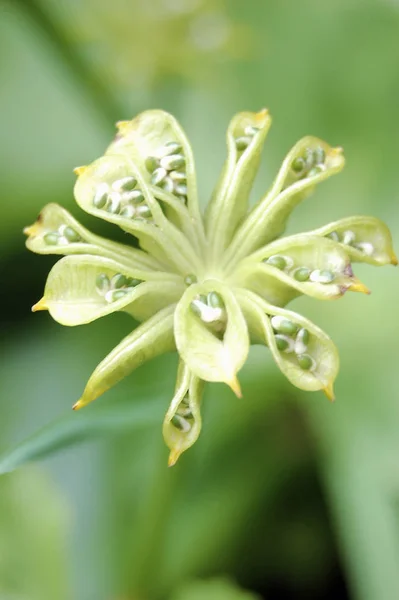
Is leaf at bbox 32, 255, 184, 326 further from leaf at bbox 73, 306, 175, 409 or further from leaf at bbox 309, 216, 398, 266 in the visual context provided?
leaf at bbox 309, 216, 398, 266

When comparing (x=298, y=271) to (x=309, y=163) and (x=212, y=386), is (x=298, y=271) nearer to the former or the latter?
(x=309, y=163)

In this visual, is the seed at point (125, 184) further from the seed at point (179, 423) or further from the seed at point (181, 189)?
the seed at point (179, 423)

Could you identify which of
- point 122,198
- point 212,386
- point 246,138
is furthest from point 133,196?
point 212,386

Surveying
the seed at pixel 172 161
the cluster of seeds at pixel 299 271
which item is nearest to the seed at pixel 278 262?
the cluster of seeds at pixel 299 271

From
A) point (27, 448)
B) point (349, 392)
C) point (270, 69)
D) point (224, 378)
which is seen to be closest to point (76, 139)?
point (270, 69)

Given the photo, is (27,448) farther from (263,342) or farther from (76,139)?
(76,139)

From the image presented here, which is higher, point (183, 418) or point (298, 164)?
point (298, 164)
